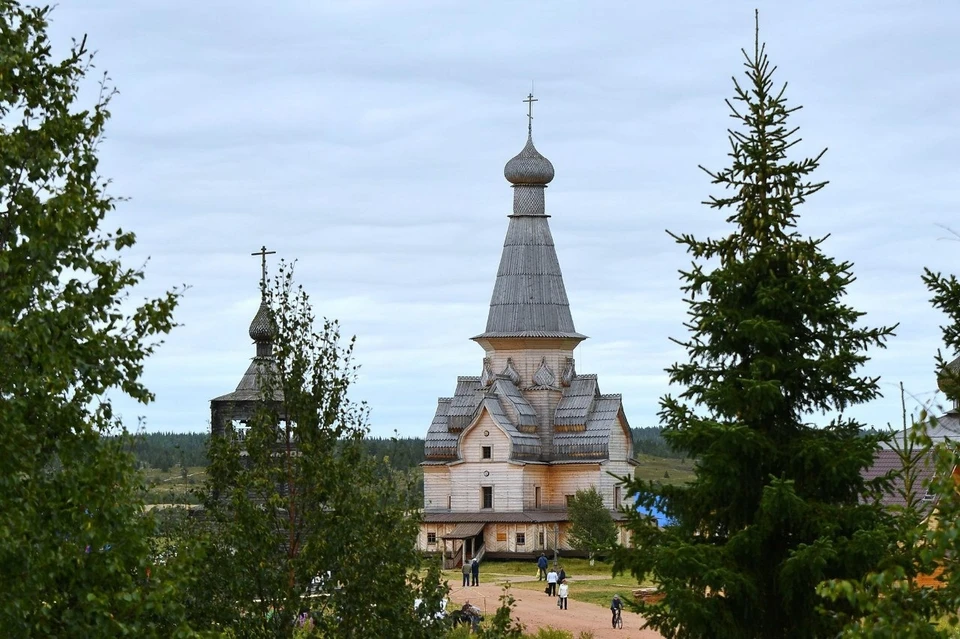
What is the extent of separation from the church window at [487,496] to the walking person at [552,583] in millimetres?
19212

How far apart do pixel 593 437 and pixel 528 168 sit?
504 inches

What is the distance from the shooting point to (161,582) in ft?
44.6

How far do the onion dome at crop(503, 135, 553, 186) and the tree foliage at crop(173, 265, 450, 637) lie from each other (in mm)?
55379

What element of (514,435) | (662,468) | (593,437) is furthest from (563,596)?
(662,468)

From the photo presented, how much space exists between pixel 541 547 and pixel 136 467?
5627 cm

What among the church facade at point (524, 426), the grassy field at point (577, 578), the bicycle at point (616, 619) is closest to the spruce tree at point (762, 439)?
the bicycle at point (616, 619)

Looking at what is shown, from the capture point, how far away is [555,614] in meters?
45.0

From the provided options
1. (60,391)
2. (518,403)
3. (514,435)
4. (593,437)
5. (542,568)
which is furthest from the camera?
(518,403)

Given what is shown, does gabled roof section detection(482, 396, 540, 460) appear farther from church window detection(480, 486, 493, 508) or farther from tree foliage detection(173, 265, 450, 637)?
tree foliage detection(173, 265, 450, 637)

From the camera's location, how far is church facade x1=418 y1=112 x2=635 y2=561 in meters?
70.4

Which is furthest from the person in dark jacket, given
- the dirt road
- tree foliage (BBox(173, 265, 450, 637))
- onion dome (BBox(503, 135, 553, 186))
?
tree foliage (BBox(173, 265, 450, 637))

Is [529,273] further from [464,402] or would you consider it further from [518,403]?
[464,402]

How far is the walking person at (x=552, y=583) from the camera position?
51.5 metres

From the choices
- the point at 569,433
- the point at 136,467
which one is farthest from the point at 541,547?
the point at 136,467
